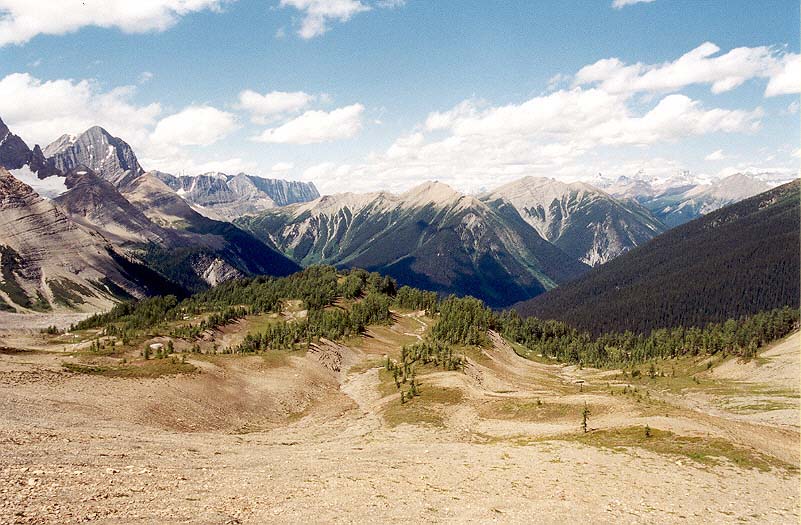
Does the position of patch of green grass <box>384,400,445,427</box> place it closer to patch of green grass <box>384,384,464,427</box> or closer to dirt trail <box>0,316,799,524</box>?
patch of green grass <box>384,384,464,427</box>

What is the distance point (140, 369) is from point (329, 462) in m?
42.0

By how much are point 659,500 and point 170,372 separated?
61639 mm

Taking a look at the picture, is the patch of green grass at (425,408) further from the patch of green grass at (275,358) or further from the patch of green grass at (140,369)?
the patch of green grass at (140,369)

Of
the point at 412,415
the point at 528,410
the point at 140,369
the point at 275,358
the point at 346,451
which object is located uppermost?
the point at 140,369

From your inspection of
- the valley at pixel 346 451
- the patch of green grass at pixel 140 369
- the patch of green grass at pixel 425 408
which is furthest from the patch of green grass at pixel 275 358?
the patch of green grass at pixel 425 408

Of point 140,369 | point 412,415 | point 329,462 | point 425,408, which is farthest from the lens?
point 425,408

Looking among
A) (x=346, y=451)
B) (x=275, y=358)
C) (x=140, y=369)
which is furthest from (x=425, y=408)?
(x=140, y=369)

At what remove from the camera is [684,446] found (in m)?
46.1

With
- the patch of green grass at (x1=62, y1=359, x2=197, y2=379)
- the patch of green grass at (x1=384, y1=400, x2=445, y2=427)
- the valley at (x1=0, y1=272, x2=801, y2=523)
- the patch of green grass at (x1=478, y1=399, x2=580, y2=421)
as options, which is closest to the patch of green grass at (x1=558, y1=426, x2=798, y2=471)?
the valley at (x1=0, y1=272, x2=801, y2=523)

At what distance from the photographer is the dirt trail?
26359 mm

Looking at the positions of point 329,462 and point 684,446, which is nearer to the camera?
point 329,462

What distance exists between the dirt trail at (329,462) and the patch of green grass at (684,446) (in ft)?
3.83

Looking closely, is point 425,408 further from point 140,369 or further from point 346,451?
point 140,369

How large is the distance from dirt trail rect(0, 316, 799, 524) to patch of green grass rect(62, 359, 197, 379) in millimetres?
1866
